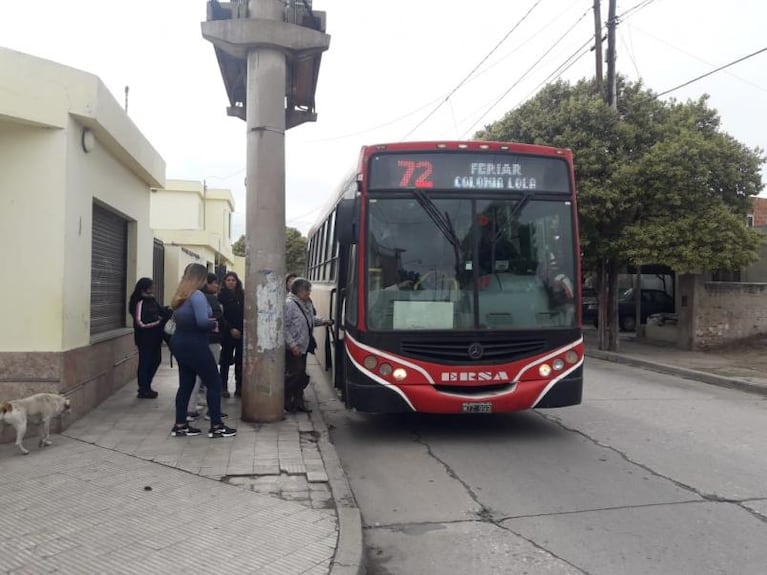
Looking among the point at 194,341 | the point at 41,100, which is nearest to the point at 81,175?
the point at 41,100

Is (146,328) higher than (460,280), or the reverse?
(460,280)

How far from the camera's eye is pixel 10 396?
6.42 metres

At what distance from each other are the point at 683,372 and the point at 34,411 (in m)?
11.1

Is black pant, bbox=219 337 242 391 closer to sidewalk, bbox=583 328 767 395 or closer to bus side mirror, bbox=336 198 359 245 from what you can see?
bus side mirror, bbox=336 198 359 245

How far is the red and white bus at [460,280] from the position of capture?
659 cm

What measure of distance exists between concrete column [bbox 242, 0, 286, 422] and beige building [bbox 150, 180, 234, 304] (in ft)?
30.8

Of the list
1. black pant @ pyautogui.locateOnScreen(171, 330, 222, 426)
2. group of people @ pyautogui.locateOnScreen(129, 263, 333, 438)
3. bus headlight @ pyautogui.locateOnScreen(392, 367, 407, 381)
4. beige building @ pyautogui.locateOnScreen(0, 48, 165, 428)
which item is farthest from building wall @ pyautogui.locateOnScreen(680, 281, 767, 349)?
beige building @ pyautogui.locateOnScreen(0, 48, 165, 428)

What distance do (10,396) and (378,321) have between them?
3698mm

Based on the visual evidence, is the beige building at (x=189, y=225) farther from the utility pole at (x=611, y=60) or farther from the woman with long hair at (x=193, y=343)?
the utility pole at (x=611, y=60)

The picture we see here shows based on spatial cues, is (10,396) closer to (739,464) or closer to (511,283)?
(511,283)

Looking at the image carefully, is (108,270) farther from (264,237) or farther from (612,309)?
(612,309)

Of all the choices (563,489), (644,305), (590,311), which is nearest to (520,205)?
(563,489)

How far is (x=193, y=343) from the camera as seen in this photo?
6.30 meters

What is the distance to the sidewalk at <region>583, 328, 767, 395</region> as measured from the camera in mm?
11359
